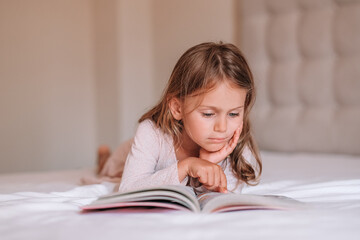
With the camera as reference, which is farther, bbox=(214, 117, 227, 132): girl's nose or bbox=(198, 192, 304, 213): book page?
bbox=(214, 117, 227, 132): girl's nose

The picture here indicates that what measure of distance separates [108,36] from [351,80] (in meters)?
1.61

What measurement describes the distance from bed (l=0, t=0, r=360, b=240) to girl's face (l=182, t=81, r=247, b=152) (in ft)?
0.72

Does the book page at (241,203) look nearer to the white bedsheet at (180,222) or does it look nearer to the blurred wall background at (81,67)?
the white bedsheet at (180,222)

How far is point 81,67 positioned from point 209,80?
80.6 inches

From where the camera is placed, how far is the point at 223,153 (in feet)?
4.23

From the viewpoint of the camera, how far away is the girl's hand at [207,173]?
3.63ft

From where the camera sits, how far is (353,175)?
59.1 inches

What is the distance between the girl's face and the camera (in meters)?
1.17

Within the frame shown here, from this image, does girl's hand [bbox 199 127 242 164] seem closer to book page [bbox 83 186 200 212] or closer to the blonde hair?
the blonde hair

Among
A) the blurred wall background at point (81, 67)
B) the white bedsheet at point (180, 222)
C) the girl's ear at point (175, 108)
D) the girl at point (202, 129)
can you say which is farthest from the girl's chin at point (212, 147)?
the blurred wall background at point (81, 67)

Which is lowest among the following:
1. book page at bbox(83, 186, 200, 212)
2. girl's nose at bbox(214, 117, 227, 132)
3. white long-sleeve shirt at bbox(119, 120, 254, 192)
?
white long-sleeve shirt at bbox(119, 120, 254, 192)

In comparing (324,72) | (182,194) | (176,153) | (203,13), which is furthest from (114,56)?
(182,194)

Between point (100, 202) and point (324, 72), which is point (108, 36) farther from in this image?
point (100, 202)

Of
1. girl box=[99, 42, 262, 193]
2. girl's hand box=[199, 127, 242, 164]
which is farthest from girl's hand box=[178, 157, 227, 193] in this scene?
girl's hand box=[199, 127, 242, 164]
